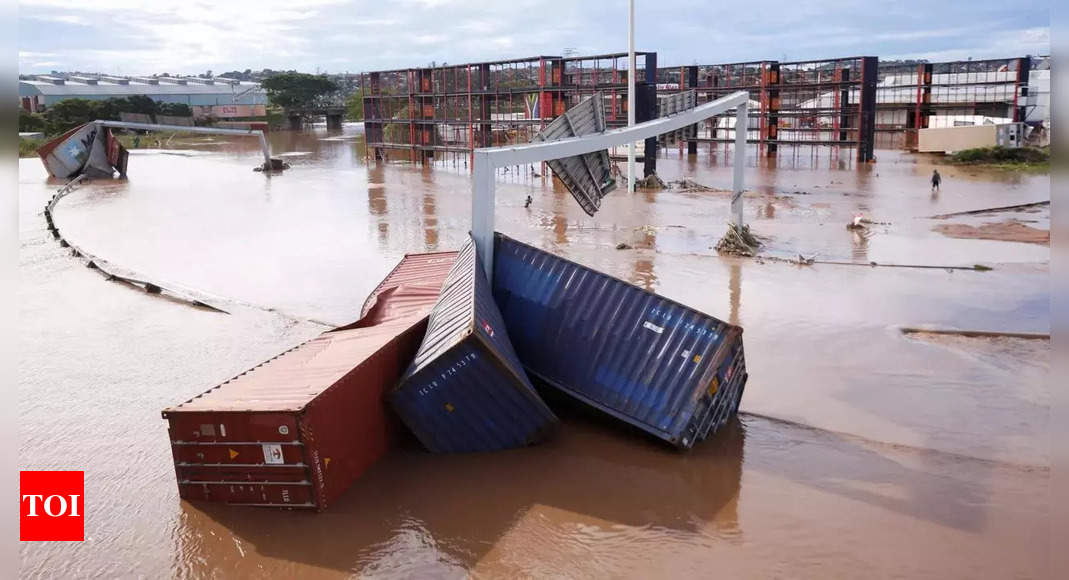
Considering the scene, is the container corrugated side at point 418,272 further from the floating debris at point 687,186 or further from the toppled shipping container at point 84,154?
the toppled shipping container at point 84,154

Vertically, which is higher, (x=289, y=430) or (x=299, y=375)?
(x=299, y=375)

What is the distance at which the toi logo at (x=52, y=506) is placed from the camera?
11508mm

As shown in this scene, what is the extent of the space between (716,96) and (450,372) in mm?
60508

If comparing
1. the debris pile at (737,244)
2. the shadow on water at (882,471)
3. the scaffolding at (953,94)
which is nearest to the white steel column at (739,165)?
the debris pile at (737,244)

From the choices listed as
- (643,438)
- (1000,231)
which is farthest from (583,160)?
(1000,231)

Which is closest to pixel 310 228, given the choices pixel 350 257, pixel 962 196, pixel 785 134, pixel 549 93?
pixel 350 257

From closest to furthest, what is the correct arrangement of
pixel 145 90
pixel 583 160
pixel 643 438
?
pixel 643 438 → pixel 583 160 → pixel 145 90

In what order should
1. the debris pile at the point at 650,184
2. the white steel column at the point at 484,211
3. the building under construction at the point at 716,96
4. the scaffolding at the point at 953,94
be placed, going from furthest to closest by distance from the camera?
the scaffolding at the point at 953,94 → the building under construction at the point at 716,96 → the debris pile at the point at 650,184 → the white steel column at the point at 484,211

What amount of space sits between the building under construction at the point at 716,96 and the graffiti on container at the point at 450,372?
126 ft

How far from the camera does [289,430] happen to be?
432 inches

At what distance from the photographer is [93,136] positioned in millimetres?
60188

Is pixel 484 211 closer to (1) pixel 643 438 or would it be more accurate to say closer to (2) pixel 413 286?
(2) pixel 413 286

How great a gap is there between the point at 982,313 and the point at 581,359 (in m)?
13.2

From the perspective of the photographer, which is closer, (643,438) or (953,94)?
(643,438)
